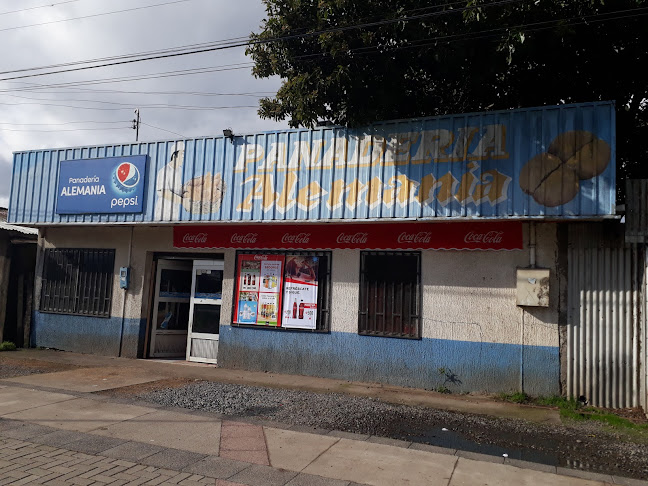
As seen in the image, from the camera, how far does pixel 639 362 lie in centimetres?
845

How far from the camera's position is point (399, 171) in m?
9.73

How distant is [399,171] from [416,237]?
1319 millimetres

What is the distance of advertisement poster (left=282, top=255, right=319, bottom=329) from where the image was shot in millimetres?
11031

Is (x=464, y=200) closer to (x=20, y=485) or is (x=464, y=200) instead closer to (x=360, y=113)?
(x=360, y=113)

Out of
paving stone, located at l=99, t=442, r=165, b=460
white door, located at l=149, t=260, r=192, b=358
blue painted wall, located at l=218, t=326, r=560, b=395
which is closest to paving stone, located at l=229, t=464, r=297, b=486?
paving stone, located at l=99, t=442, r=165, b=460

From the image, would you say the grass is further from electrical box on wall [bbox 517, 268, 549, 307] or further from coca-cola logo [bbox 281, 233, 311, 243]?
coca-cola logo [bbox 281, 233, 311, 243]

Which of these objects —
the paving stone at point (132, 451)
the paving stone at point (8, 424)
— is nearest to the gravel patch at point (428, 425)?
the paving stone at point (132, 451)

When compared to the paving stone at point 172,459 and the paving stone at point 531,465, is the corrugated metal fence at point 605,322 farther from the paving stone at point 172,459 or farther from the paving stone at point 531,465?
the paving stone at point 172,459

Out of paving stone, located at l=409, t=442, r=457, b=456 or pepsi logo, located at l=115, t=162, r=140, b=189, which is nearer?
paving stone, located at l=409, t=442, r=457, b=456

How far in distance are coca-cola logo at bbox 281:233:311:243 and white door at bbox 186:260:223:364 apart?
2000 millimetres

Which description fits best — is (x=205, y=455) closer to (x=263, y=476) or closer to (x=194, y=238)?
(x=263, y=476)

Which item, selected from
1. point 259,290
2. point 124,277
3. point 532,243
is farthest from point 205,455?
point 124,277

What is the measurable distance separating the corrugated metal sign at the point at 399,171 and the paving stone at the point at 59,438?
5.47m

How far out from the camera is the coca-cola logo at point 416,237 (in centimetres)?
1007
